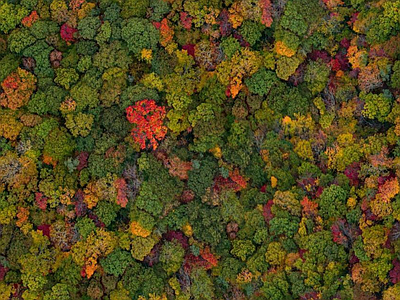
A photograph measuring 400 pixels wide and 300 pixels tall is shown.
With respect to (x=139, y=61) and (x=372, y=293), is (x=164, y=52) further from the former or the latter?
(x=372, y=293)

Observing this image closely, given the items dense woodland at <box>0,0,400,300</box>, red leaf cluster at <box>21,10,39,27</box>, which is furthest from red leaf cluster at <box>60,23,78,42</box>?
red leaf cluster at <box>21,10,39,27</box>

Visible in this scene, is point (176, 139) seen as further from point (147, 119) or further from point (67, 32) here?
point (67, 32)

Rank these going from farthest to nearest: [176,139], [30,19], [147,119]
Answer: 1. [30,19]
2. [176,139]
3. [147,119]

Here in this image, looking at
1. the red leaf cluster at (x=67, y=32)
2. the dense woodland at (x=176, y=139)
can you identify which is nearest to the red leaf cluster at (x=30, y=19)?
the dense woodland at (x=176, y=139)

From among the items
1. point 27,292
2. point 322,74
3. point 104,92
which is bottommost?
point 27,292

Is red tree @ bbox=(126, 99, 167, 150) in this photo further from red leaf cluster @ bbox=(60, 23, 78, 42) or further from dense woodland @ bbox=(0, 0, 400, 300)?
red leaf cluster @ bbox=(60, 23, 78, 42)

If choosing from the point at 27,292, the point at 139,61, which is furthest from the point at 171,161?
the point at 27,292

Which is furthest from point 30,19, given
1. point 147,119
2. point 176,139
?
point 176,139

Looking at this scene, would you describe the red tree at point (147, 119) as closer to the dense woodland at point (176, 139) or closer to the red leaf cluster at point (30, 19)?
the dense woodland at point (176, 139)
